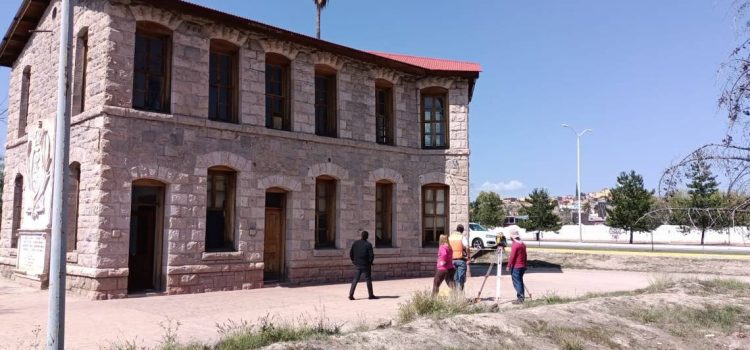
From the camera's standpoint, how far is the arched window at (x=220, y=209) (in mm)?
14148

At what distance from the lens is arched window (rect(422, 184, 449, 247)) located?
1891 cm

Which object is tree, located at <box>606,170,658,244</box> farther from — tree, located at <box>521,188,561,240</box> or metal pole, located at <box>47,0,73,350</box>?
metal pole, located at <box>47,0,73,350</box>

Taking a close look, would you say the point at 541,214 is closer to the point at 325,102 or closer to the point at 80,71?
the point at 325,102

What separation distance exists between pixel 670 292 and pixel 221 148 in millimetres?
11120

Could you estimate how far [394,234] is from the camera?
Answer: 1809cm

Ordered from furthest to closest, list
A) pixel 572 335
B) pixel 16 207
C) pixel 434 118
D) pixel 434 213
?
1. pixel 434 118
2. pixel 434 213
3. pixel 16 207
4. pixel 572 335

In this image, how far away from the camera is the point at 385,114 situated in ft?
61.4

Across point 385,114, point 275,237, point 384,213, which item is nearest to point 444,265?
point 275,237

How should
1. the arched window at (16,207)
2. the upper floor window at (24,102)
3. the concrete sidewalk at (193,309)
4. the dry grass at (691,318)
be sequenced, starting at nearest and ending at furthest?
the concrete sidewalk at (193,309)
the dry grass at (691,318)
the arched window at (16,207)
the upper floor window at (24,102)

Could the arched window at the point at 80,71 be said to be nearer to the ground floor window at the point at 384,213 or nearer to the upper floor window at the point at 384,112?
the upper floor window at the point at 384,112

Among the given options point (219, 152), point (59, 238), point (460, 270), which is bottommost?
point (460, 270)

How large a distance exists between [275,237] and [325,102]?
4318 millimetres

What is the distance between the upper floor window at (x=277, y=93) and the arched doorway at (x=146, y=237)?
3.66m

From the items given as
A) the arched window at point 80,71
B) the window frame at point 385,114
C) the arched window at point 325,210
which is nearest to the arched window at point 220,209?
the arched window at point 325,210
